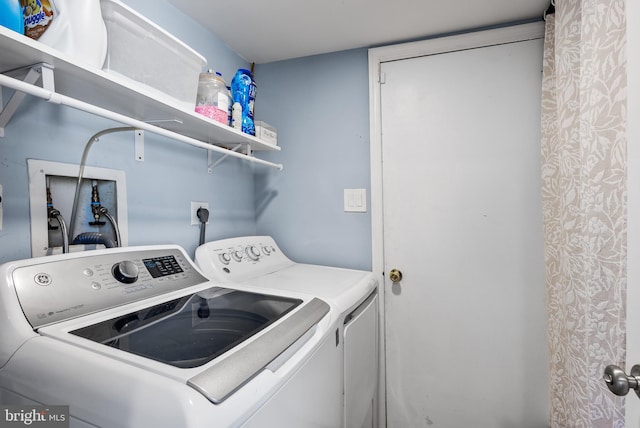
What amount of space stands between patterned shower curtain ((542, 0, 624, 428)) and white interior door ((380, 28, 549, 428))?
0.71 feet

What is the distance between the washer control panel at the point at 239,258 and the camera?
4.54 feet

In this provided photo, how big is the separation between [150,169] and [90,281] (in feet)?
1.98

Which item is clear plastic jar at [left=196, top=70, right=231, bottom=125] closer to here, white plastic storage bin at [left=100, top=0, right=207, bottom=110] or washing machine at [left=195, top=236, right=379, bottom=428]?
white plastic storage bin at [left=100, top=0, right=207, bottom=110]

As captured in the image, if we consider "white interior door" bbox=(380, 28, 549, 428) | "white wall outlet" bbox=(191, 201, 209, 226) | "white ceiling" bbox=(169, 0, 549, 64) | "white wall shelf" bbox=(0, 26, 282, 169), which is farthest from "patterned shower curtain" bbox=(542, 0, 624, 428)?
"white wall outlet" bbox=(191, 201, 209, 226)

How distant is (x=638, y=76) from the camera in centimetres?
60

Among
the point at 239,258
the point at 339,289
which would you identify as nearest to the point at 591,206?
the point at 339,289

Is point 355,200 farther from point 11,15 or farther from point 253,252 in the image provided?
point 11,15

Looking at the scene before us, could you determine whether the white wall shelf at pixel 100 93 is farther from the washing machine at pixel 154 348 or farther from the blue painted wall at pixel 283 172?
the washing machine at pixel 154 348

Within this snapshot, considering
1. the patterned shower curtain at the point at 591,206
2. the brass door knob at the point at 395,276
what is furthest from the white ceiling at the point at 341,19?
the brass door knob at the point at 395,276

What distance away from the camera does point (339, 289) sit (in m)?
1.29

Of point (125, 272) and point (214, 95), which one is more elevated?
point (214, 95)

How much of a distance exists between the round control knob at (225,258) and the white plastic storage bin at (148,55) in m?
0.68

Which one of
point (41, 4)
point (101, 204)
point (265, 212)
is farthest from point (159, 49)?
point (265, 212)

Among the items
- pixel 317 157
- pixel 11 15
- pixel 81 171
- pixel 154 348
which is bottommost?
pixel 154 348
